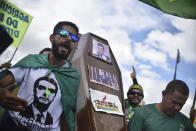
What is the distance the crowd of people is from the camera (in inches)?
89.0

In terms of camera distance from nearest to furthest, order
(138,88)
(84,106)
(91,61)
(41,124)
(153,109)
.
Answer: (41,124) → (153,109) → (84,106) → (91,61) → (138,88)

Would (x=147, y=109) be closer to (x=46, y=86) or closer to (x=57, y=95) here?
(x=57, y=95)

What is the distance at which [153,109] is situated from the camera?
2.80 m

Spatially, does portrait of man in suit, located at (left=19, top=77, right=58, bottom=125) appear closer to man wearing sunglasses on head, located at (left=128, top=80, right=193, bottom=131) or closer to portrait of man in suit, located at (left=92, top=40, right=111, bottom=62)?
man wearing sunglasses on head, located at (left=128, top=80, right=193, bottom=131)

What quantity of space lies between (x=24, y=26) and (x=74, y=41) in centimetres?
267

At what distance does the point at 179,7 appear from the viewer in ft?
12.1

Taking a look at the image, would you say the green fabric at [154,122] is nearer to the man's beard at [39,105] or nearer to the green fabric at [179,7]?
the man's beard at [39,105]

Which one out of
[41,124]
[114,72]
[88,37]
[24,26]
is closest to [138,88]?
[114,72]

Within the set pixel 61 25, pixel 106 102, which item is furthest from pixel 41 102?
pixel 106 102

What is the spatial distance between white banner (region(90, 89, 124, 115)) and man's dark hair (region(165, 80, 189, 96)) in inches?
36.6

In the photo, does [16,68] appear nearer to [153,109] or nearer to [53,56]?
[53,56]

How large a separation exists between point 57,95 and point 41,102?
0.21 metres

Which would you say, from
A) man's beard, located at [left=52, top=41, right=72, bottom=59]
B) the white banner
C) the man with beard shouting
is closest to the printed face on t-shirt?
the man with beard shouting

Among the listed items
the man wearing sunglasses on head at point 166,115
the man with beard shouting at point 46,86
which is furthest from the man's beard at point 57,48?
the man wearing sunglasses on head at point 166,115
